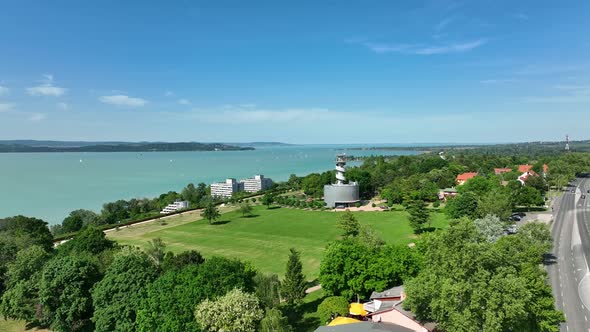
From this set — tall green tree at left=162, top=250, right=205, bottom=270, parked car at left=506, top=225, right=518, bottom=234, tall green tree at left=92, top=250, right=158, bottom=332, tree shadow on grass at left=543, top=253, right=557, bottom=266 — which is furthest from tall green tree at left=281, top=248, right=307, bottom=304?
parked car at left=506, top=225, right=518, bottom=234

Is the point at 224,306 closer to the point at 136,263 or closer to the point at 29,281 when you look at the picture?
the point at 136,263

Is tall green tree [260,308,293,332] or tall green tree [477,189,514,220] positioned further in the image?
tall green tree [477,189,514,220]

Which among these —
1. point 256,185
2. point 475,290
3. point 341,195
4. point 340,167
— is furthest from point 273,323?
point 256,185

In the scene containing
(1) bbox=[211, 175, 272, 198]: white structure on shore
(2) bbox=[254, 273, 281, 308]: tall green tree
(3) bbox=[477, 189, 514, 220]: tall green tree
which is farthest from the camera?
(1) bbox=[211, 175, 272, 198]: white structure on shore

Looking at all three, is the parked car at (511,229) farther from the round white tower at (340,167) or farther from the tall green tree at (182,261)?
the tall green tree at (182,261)

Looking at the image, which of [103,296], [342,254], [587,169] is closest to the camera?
[103,296]

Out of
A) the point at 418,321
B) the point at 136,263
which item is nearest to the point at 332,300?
the point at 418,321

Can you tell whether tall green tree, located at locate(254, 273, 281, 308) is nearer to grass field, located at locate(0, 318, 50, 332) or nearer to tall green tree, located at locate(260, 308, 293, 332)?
tall green tree, located at locate(260, 308, 293, 332)

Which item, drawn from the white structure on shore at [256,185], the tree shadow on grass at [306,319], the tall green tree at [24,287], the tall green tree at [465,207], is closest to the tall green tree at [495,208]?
the tall green tree at [465,207]
